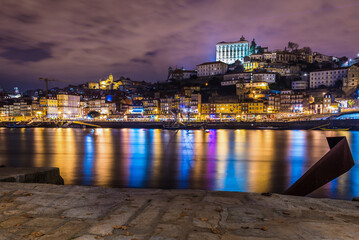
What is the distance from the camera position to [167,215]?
3.88 metres

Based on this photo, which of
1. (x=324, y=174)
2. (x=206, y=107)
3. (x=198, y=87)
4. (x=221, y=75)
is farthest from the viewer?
(x=221, y=75)

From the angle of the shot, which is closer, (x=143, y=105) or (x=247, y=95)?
(x=247, y=95)

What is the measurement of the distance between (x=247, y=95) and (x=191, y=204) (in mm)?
91304

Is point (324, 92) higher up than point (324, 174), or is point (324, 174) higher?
point (324, 92)

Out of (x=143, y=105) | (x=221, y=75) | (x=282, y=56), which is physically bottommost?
(x=143, y=105)

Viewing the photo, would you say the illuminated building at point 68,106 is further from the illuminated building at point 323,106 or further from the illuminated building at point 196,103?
the illuminated building at point 323,106

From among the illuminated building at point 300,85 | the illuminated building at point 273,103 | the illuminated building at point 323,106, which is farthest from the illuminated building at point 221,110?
the illuminated building at point 300,85

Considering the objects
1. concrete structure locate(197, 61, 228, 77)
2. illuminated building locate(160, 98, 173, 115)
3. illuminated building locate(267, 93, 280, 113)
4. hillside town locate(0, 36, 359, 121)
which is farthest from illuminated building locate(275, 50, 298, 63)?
illuminated building locate(160, 98, 173, 115)

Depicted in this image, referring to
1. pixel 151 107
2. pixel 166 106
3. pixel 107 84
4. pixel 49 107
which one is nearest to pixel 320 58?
pixel 166 106

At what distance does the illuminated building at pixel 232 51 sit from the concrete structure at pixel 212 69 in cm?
1356

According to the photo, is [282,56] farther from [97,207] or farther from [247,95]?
[97,207]

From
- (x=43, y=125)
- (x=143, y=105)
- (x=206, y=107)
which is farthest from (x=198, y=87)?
(x=43, y=125)

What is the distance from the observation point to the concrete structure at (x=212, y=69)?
117 meters

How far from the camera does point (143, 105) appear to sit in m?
108
